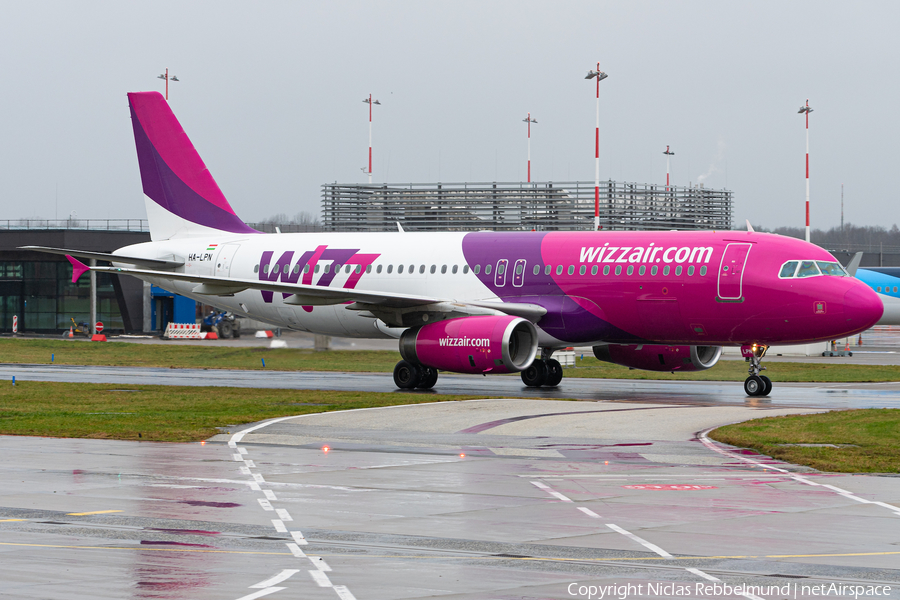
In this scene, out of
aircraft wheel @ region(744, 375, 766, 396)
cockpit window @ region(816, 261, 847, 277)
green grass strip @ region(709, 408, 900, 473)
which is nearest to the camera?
green grass strip @ region(709, 408, 900, 473)

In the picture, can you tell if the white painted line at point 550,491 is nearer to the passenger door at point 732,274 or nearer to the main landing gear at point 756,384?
the passenger door at point 732,274

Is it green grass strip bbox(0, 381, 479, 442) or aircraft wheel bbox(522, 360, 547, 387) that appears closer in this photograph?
green grass strip bbox(0, 381, 479, 442)

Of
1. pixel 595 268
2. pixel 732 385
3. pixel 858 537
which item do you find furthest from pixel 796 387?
pixel 858 537

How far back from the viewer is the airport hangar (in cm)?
6700

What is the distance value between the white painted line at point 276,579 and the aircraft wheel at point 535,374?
75.5 ft

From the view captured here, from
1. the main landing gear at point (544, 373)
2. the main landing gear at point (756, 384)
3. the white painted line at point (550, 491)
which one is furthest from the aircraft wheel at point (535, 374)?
the white painted line at point (550, 491)

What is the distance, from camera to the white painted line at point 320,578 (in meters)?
8.40

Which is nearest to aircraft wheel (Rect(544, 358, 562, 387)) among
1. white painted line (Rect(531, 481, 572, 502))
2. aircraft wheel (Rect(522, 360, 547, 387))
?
aircraft wheel (Rect(522, 360, 547, 387))

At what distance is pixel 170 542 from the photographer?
32.6 feet

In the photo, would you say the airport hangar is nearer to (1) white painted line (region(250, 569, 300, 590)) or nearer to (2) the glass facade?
(2) the glass facade

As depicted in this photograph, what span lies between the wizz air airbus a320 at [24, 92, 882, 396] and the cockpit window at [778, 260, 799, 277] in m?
0.03

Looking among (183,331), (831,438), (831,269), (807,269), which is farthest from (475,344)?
(183,331)

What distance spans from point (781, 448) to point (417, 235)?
18194 millimetres

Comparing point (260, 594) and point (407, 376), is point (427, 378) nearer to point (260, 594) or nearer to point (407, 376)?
point (407, 376)
